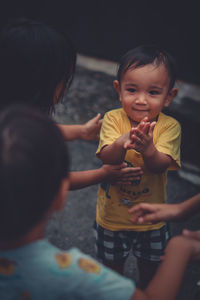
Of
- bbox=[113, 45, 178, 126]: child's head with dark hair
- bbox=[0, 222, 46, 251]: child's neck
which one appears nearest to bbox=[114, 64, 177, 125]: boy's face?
bbox=[113, 45, 178, 126]: child's head with dark hair

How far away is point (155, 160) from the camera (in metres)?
1.46

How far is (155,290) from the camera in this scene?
3.33 feet

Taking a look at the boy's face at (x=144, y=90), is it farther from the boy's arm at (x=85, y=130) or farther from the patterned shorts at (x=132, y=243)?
the patterned shorts at (x=132, y=243)

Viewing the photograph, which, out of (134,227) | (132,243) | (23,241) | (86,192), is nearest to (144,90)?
(134,227)

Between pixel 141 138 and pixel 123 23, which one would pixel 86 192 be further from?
pixel 123 23

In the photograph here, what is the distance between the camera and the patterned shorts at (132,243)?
1684 millimetres

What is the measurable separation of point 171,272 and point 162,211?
0.30 meters

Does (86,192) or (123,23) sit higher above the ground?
(123,23)

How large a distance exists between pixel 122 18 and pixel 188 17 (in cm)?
82

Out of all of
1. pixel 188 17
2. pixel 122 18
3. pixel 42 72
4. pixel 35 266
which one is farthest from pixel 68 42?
pixel 122 18

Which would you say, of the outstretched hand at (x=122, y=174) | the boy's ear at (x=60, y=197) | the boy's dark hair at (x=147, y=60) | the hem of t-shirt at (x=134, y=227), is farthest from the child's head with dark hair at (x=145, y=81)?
the boy's ear at (x=60, y=197)

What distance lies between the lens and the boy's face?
1526mm

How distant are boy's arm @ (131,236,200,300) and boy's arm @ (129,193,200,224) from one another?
166 millimetres

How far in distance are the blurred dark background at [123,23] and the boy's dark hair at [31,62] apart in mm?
2313
